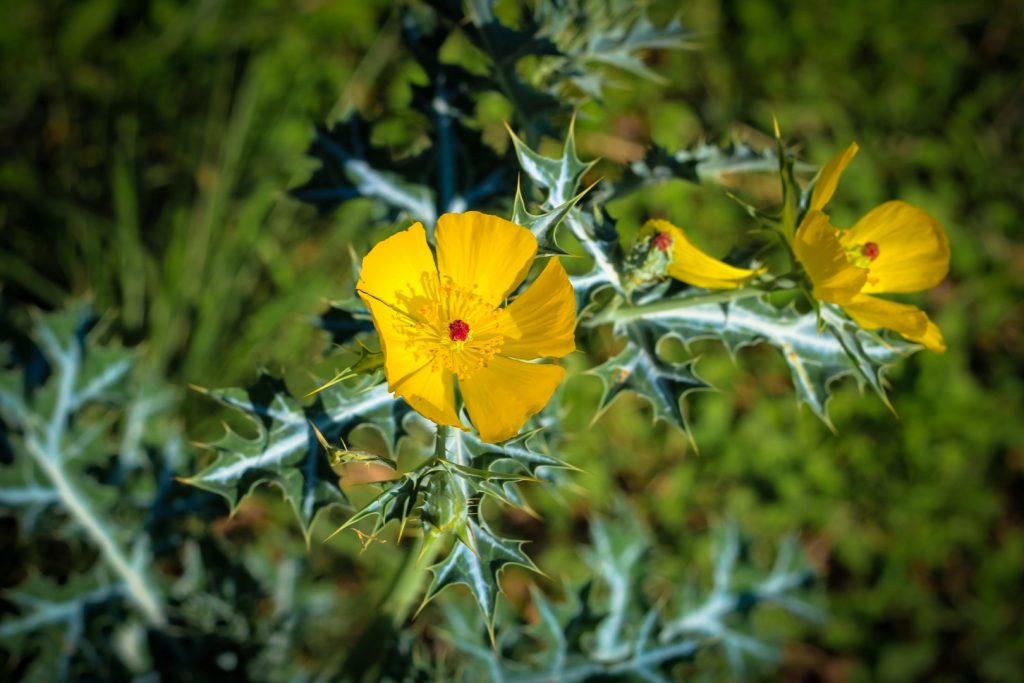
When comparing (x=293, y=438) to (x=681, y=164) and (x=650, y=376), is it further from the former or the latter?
(x=681, y=164)

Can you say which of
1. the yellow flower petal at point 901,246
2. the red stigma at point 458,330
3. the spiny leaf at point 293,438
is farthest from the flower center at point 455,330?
the yellow flower petal at point 901,246

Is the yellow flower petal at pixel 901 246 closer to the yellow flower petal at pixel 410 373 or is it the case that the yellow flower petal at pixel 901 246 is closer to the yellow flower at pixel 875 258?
the yellow flower at pixel 875 258

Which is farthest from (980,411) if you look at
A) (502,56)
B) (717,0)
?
(502,56)

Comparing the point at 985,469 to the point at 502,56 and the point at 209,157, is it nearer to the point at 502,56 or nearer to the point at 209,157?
the point at 502,56

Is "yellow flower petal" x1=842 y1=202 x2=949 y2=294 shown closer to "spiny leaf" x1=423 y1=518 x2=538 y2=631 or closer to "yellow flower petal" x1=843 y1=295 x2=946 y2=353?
"yellow flower petal" x1=843 y1=295 x2=946 y2=353

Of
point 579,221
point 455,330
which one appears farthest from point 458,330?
point 579,221

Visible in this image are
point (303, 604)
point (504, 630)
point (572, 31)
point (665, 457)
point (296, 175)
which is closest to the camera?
point (572, 31)
